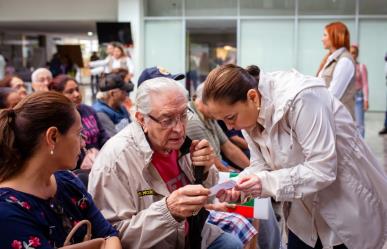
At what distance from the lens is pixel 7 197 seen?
5.51 feet

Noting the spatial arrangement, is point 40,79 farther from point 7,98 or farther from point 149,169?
point 149,169

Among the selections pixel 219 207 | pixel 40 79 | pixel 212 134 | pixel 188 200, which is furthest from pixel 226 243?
pixel 40 79

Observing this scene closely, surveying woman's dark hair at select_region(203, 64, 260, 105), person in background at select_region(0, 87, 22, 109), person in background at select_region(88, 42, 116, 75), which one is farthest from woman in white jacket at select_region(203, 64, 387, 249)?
person in background at select_region(88, 42, 116, 75)

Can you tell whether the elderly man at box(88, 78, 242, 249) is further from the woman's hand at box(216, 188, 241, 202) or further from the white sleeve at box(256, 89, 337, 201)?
the white sleeve at box(256, 89, 337, 201)

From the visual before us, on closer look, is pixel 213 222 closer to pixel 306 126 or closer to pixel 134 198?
pixel 134 198

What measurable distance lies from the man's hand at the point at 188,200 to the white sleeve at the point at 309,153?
308 mm

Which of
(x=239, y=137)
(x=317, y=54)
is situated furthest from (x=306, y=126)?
(x=317, y=54)

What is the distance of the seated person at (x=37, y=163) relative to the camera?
167cm

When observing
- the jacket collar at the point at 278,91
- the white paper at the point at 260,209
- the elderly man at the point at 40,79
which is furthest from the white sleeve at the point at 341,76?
the elderly man at the point at 40,79

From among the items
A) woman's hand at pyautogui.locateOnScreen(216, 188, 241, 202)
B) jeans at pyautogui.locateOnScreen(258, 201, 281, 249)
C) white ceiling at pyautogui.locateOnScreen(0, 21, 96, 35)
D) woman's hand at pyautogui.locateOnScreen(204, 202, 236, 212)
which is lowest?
jeans at pyautogui.locateOnScreen(258, 201, 281, 249)

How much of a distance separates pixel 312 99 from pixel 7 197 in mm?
1177

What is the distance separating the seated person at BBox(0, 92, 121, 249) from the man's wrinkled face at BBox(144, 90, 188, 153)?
431mm

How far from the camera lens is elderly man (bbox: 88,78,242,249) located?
1994 mm

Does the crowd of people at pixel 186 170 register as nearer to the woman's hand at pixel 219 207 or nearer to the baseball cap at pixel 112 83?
the woman's hand at pixel 219 207
